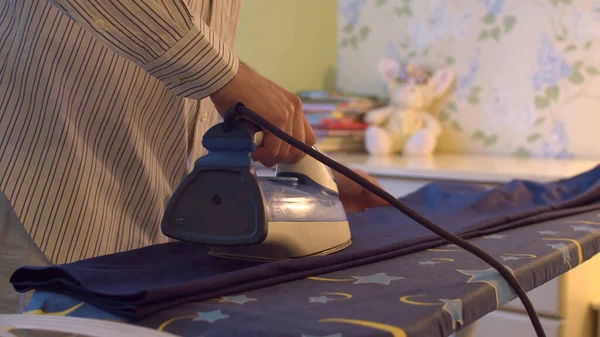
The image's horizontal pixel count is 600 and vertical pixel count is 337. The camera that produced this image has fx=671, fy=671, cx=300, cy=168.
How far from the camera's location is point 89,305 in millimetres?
563

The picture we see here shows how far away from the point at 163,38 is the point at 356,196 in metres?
0.50

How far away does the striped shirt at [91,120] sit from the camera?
0.72 meters

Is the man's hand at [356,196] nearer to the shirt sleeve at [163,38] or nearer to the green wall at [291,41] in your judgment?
the shirt sleeve at [163,38]

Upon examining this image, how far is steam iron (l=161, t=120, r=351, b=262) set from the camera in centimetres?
68

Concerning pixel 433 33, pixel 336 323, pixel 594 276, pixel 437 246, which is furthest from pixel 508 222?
pixel 433 33

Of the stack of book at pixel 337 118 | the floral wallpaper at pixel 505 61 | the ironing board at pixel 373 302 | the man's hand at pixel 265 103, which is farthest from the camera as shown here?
the stack of book at pixel 337 118

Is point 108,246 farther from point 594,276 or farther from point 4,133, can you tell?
point 594,276

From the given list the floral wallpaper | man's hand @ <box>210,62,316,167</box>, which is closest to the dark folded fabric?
man's hand @ <box>210,62,316,167</box>

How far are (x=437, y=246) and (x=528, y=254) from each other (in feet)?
0.35

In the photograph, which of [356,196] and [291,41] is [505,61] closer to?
[291,41]

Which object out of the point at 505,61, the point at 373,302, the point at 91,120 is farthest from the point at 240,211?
the point at 505,61

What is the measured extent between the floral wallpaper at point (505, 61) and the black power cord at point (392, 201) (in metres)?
1.72

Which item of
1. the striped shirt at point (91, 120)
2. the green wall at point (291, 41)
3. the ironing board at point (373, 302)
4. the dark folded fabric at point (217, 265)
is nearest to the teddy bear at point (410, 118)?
the green wall at point (291, 41)

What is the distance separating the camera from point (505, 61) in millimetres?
2342
